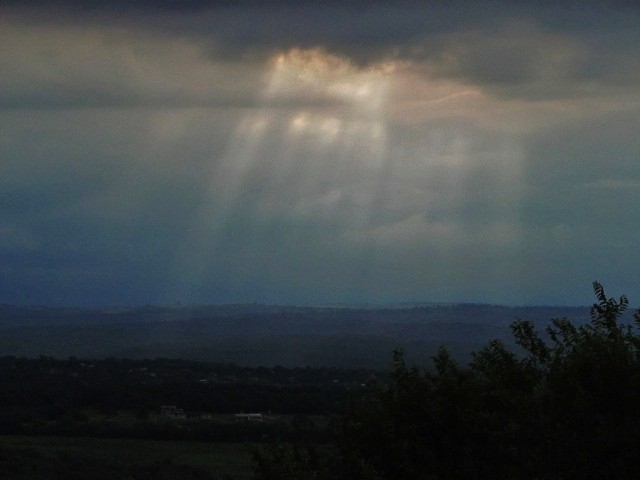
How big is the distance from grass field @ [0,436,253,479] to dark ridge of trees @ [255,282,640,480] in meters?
24.5

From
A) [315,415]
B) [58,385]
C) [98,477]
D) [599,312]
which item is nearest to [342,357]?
[58,385]

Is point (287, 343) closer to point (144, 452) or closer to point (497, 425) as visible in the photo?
point (144, 452)

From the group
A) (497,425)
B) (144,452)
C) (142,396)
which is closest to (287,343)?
(142,396)

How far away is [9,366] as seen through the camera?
97.6m

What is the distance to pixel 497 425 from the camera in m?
18.8

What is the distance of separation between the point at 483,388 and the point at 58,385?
63.2 metres

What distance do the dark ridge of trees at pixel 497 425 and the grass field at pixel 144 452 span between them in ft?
80.3

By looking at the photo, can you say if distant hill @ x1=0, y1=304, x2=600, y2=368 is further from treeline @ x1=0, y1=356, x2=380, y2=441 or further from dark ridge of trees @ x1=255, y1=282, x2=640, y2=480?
dark ridge of trees @ x1=255, y1=282, x2=640, y2=480

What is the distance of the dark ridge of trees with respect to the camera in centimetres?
1822


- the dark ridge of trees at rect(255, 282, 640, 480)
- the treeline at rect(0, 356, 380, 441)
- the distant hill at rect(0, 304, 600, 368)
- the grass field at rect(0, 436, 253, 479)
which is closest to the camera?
the dark ridge of trees at rect(255, 282, 640, 480)

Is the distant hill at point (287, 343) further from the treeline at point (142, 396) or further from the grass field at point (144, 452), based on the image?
the grass field at point (144, 452)

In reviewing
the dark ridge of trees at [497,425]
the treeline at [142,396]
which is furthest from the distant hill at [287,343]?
the dark ridge of trees at [497,425]

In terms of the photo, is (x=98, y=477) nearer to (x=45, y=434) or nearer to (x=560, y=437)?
(x=45, y=434)

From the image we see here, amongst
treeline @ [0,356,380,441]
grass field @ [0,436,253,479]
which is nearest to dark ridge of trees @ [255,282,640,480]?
grass field @ [0,436,253,479]
